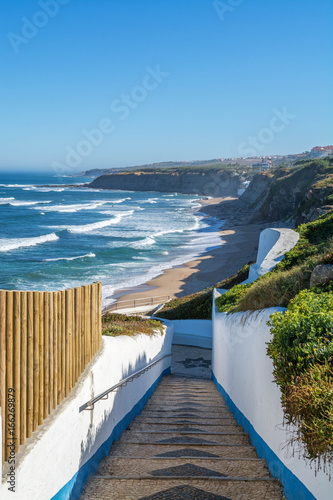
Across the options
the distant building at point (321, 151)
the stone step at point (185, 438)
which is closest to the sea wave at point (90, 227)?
the stone step at point (185, 438)

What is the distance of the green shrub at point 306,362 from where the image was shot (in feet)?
10.1

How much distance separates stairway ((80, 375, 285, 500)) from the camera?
4.20 meters

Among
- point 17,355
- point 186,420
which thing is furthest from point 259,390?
point 17,355

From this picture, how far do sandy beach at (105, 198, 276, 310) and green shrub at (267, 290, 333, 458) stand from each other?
21.3 metres

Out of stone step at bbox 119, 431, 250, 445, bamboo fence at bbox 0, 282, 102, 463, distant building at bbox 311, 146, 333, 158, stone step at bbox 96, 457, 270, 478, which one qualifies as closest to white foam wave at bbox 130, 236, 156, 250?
stone step at bbox 119, 431, 250, 445

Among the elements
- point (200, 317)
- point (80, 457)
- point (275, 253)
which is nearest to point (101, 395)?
point (80, 457)

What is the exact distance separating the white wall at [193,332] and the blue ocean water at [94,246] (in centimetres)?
789

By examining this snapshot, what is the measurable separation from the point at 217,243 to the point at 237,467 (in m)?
40.0

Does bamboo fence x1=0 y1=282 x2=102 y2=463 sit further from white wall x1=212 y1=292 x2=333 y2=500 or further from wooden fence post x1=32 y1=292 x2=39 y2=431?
white wall x1=212 y1=292 x2=333 y2=500

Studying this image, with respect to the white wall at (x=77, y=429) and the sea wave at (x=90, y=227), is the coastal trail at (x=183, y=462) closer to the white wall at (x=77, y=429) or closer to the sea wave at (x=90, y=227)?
the white wall at (x=77, y=429)

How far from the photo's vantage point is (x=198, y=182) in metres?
131

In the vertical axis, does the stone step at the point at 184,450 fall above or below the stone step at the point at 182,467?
below

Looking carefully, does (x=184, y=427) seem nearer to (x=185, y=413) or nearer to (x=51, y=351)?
(x=185, y=413)

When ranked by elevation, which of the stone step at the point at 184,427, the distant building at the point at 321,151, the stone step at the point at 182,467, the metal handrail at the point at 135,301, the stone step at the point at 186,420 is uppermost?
the distant building at the point at 321,151
